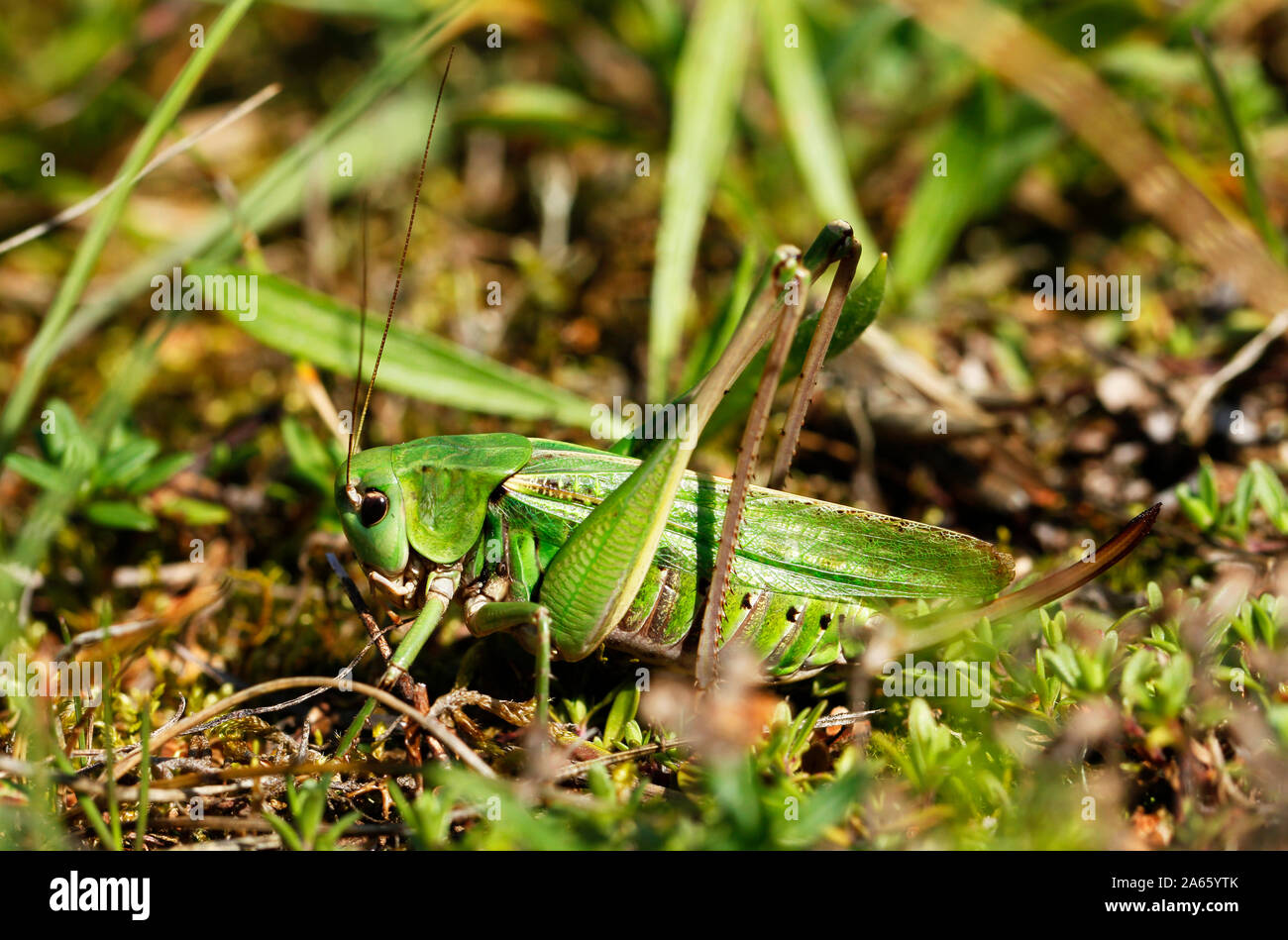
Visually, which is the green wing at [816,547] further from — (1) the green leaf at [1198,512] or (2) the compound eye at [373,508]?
(1) the green leaf at [1198,512]

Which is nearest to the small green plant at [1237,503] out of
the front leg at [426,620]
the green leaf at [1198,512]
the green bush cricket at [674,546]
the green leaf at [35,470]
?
the green leaf at [1198,512]

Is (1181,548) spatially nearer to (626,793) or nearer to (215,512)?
(626,793)

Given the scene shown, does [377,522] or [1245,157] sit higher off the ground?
[1245,157]

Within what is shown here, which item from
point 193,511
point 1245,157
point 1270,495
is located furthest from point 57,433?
point 1245,157

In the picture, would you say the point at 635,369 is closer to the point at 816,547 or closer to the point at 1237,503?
the point at 816,547

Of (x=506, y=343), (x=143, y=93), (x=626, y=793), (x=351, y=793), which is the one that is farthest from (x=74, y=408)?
(x=626, y=793)

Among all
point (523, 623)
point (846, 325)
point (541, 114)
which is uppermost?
point (541, 114)

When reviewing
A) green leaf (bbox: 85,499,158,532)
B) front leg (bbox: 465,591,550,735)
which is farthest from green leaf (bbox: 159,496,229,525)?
front leg (bbox: 465,591,550,735)
